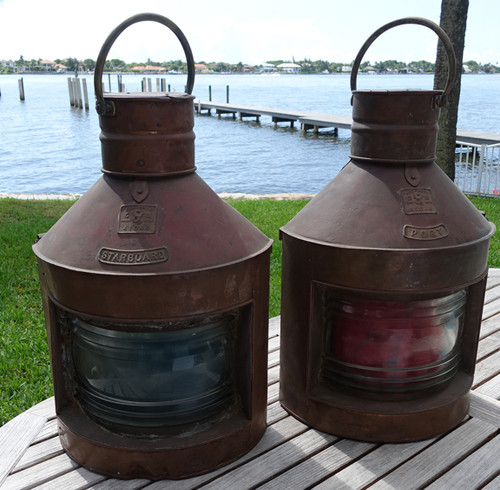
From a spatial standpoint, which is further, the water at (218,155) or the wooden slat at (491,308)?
the water at (218,155)

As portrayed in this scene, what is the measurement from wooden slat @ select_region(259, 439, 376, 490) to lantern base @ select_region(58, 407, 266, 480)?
0.76 feet

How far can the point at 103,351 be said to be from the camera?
2.21 meters

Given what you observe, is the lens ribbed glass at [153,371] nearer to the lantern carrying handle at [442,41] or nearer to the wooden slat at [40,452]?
the wooden slat at [40,452]

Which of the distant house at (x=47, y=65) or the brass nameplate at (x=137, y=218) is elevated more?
the distant house at (x=47, y=65)

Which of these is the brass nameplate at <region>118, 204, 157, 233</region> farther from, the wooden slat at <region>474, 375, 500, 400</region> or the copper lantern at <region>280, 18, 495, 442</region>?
the wooden slat at <region>474, 375, 500, 400</region>

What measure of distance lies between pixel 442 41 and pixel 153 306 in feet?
5.16

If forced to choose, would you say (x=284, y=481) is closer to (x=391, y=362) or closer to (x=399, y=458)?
(x=399, y=458)

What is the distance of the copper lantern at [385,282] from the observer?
2285 mm

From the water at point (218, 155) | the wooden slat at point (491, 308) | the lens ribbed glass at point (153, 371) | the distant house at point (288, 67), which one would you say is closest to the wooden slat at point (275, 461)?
the lens ribbed glass at point (153, 371)

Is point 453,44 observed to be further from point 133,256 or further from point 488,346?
point 133,256

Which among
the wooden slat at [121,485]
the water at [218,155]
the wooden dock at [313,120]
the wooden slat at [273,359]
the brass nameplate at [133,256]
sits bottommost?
the water at [218,155]

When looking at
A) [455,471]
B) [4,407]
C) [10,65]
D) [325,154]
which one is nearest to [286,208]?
[4,407]

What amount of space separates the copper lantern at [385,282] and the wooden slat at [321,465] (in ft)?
0.20

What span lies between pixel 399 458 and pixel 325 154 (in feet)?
65.6
